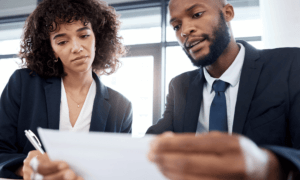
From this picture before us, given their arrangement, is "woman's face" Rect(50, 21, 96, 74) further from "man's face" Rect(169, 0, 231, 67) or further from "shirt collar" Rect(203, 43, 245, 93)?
"shirt collar" Rect(203, 43, 245, 93)

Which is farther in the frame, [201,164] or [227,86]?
[227,86]

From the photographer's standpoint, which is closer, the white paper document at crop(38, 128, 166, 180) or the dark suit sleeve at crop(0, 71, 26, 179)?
the white paper document at crop(38, 128, 166, 180)

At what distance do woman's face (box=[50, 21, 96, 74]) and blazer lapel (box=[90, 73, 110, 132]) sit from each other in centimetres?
16

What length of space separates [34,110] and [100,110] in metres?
0.31

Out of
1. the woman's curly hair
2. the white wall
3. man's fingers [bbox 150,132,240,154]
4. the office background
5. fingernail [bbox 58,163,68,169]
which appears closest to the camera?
man's fingers [bbox 150,132,240,154]

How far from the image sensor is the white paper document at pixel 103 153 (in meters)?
0.29

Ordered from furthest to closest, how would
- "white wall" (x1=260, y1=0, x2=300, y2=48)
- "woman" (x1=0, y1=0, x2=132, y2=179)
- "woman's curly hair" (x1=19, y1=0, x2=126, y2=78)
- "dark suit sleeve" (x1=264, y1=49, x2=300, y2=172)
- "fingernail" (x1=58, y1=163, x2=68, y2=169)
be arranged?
"white wall" (x1=260, y1=0, x2=300, y2=48)
"woman's curly hair" (x1=19, y1=0, x2=126, y2=78)
"woman" (x1=0, y1=0, x2=132, y2=179)
"dark suit sleeve" (x1=264, y1=49, x2=300, y2=172)
"fingernail" (x1=58, y1=163, x2=68, y2=169)

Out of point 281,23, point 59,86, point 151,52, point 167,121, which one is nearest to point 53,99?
point 59,86

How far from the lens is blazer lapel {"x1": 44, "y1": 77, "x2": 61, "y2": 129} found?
99 cm

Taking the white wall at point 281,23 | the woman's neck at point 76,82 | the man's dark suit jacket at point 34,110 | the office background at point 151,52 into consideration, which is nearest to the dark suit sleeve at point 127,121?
the man's dark suit jacket at point 34,110

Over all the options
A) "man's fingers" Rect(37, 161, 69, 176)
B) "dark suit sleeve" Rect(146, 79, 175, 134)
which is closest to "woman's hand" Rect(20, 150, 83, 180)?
"man's fingers" Rect(37, 161, 69, 176)

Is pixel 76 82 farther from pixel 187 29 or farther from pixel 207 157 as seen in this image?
pixel 207 157

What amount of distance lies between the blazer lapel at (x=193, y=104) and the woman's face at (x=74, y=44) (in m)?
0.55

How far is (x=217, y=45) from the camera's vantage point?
86 cm
